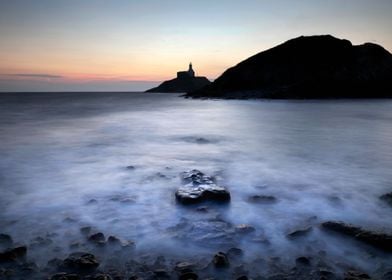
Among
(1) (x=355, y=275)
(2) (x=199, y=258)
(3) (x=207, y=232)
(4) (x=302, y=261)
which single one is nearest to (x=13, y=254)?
(2) (x=199, y=258)

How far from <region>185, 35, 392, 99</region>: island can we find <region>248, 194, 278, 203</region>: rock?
51.7 metres

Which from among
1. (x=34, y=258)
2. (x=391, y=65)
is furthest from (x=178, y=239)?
(x=391, y=65)

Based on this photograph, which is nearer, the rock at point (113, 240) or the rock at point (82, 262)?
the rock at point (82, 262)

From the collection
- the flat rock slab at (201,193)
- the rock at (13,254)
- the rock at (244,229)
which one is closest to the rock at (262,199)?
the flat rock slab at (201,193)

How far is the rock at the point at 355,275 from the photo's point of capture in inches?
104

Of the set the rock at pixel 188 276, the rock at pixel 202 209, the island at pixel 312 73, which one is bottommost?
the rock at pixel 188 276

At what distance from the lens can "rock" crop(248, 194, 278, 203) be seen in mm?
4680

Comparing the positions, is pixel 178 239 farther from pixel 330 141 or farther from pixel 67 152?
pixel 330 141

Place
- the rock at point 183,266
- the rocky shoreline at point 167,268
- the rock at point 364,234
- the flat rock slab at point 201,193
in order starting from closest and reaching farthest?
the rocky shoreline at point 167,268 → the rock at point 183,266 → the rock at point 364,234 → the flat rock slab at point 201,193

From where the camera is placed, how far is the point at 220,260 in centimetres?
291

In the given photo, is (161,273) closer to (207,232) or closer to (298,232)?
(207,232)

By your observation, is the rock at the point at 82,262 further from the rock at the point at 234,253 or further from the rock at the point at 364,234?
the rock at the point at 364,234

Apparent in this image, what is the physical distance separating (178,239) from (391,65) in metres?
77.9

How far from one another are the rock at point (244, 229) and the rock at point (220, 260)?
2.26ft
